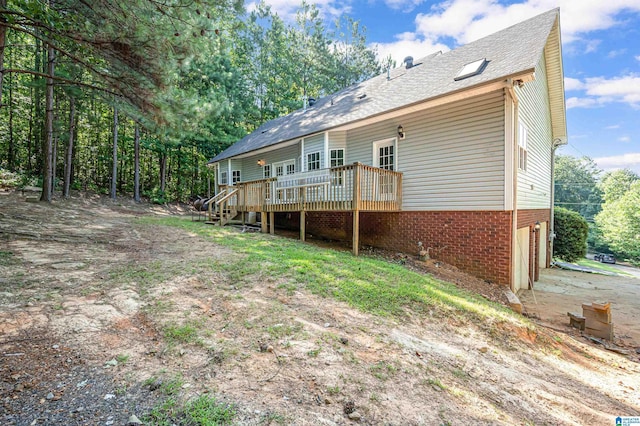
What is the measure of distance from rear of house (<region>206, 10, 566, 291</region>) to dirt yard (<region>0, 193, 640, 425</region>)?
9.83ft

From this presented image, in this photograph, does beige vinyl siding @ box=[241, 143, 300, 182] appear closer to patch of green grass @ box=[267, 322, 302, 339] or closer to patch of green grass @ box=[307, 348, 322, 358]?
patch of green grass @ box=[267, 322, 302, 339]

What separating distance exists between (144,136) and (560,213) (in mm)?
25877

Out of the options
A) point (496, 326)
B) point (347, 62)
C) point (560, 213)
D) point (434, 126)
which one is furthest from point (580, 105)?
point (496, 326)

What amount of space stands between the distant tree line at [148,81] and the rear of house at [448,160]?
3.98 meters

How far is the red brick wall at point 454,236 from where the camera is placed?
7.05 meters

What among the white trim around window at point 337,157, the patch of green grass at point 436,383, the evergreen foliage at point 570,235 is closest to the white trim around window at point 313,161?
the white trim around window at point 337,157

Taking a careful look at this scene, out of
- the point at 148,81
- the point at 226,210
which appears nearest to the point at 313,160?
the point at 226,210

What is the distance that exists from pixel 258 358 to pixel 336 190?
20.6 ft

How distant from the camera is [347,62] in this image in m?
28.8

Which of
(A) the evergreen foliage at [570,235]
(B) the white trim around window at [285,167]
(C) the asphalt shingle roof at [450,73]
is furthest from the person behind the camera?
(A) the evergreen foliage at [570,235]

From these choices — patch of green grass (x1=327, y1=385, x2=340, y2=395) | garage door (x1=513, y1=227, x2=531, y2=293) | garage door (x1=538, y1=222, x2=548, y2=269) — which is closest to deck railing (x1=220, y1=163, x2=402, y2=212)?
garage door (x1=513, y1=227, x2=531, y2=293)

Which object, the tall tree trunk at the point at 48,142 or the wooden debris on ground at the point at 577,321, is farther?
the tall tree trunk at the point at 48,142

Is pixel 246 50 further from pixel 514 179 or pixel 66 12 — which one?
pixel 514 179

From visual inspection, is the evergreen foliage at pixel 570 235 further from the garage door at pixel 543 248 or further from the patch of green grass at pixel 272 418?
the patch of green grass at pixel 272 418
